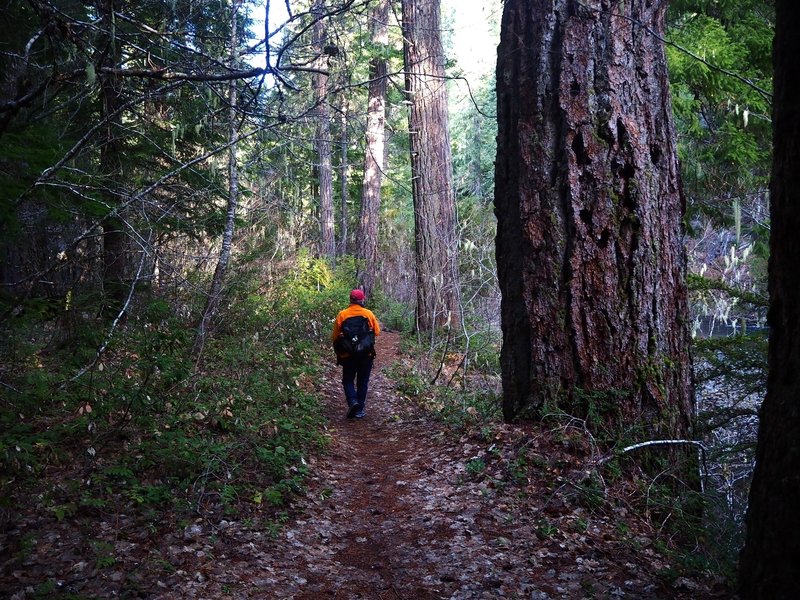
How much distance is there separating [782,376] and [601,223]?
11.8ft

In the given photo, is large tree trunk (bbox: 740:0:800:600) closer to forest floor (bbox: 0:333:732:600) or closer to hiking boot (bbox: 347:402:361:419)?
forest floor (bbox: 0:333:732:600)

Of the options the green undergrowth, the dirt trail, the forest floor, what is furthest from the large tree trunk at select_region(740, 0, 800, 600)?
the green undergrowth

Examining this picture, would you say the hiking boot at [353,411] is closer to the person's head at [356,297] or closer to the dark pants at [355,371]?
the dark pants at [355,371]

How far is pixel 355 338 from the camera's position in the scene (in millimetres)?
8641

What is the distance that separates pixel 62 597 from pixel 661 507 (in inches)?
160

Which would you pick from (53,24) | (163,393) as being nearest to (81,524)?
(163,393)

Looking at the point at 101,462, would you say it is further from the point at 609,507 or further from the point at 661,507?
the point at 661,507

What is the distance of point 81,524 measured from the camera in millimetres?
4309

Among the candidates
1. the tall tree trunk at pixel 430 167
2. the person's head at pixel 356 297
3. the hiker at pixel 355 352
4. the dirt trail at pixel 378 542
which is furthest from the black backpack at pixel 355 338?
the tall tree trunk at pixel 430 167

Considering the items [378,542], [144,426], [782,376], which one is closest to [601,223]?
[378,542]

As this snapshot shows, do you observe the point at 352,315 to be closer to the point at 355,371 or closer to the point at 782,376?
the point at 355,371

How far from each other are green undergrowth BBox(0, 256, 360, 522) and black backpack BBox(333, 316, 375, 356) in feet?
2.97

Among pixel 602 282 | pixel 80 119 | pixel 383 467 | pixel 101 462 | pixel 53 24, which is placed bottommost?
pixel 383 467

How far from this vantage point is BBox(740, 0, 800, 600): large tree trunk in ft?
5.61
